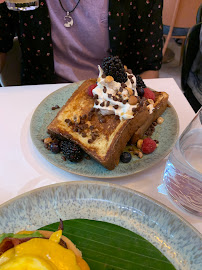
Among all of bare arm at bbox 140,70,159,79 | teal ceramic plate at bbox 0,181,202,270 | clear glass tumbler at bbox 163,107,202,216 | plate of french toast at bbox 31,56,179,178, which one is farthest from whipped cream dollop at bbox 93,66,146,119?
bare arm at bbox 140,70,159,79

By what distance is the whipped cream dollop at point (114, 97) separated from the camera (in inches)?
39.2

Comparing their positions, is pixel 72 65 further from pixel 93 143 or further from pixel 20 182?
pixel 20 182

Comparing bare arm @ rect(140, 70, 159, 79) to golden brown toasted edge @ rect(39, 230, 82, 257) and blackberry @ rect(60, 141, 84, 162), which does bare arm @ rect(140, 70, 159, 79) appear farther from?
golden brown toasted edge @ rect(39, 230, 82, 257)

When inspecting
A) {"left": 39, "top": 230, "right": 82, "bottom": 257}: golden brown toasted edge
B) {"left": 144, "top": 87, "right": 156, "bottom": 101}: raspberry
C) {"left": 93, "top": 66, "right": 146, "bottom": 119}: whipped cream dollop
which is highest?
{"left": 93, "top": 66, "right": 146, "bottom": 119}: whipped cream dollop

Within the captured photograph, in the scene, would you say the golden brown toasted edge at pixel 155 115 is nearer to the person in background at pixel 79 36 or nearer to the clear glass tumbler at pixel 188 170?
the clear glass tumbler at pixel 188 170

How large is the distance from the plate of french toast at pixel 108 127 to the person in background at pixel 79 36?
18.3 inches

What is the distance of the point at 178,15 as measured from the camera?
9.71ft

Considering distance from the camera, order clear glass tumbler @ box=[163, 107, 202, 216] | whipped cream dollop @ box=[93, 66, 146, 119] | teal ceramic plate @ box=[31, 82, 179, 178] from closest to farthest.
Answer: clear glass tumbler @ box=[163, 107, 202, 216] → teal ceramic plate @ box=[31, 82, 179, 178] → whipped cream dollop @ box=[93, 66, 146, 119]

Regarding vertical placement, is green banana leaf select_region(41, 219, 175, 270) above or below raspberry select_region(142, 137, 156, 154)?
A: below

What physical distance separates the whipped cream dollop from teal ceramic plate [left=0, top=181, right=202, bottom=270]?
1.17 ft


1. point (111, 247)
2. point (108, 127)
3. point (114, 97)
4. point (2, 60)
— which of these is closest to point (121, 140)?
point (108, 127)

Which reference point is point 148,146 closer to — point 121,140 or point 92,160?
point 121,140

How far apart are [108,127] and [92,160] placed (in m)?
0.15

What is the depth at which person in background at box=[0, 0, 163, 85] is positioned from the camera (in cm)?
140
